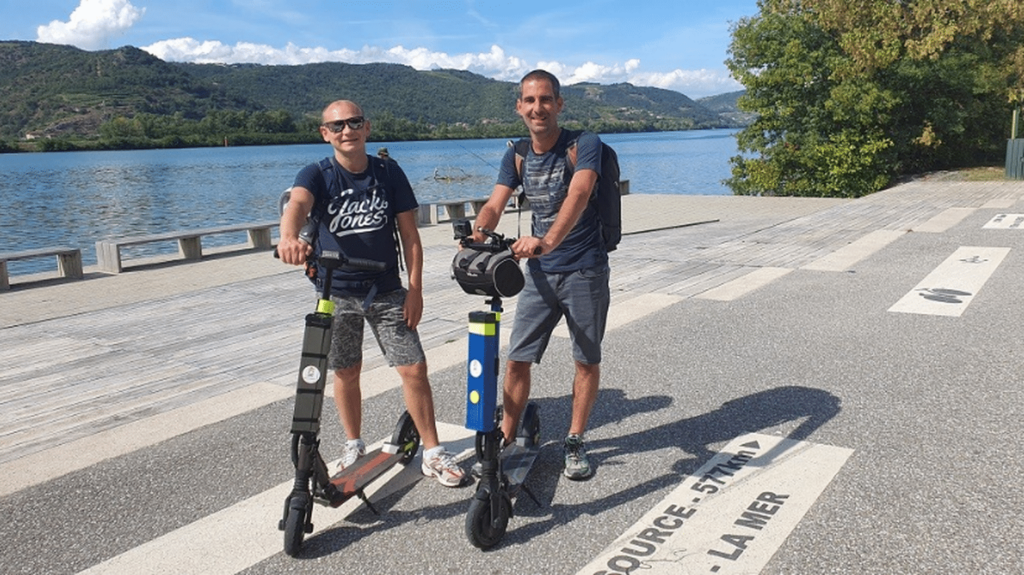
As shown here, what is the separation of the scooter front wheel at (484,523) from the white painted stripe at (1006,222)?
12.5 meters

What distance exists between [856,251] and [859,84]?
13470 millimetres

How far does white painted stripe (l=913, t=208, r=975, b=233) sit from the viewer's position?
1320 centimetres

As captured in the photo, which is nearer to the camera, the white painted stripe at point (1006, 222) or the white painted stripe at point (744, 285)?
the white painted stripe at point (744, 285)

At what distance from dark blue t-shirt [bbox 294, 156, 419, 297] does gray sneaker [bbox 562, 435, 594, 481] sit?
3.63ft

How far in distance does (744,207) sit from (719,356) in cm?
1320

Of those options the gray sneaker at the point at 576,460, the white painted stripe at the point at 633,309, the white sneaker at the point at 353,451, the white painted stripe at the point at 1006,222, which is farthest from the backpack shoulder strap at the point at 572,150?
the white painted stripe at the point at 1006,222

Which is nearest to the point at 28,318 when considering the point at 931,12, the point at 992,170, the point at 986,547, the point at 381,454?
the point at 381,454

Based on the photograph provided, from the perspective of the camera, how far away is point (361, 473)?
12.1 ft

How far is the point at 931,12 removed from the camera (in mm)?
23203

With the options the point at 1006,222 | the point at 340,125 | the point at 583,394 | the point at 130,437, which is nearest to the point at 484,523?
the point at 583,394

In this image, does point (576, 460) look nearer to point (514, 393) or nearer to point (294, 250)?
point (514, 393)

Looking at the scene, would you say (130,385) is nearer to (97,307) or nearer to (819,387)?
(97,307)

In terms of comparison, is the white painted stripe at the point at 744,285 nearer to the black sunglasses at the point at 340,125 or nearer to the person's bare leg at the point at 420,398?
the person's bare leg at the point at 420,398

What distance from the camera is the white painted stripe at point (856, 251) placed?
394 inches
